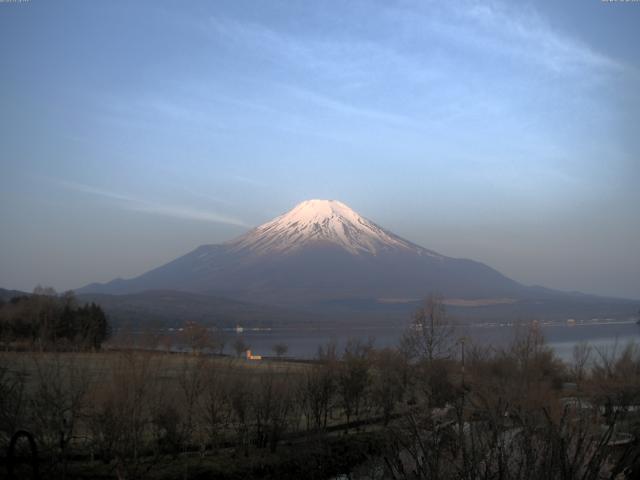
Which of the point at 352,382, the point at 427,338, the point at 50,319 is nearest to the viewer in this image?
the point at 352,382

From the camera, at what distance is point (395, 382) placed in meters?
23.9

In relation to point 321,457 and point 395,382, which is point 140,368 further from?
point 395,382

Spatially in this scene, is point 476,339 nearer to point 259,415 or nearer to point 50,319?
point 50,319

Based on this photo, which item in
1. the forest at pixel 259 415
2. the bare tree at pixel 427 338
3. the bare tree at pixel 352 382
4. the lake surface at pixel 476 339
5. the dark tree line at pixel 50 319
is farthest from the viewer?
the lake surface at pixel 476 339

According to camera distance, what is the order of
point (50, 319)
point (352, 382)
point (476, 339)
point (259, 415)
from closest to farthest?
point (259, 415) < point (352, 382) < point (50, 319) < point (476, 339)

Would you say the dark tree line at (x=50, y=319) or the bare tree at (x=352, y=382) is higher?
the dark tree line at (x=50, y=319)

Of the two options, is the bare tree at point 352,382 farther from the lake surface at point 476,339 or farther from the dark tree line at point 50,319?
the dark tree line at point 50,319

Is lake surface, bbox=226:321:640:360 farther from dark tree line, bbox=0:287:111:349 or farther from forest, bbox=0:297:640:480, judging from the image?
dark tree line, bbox=0:287:111:349

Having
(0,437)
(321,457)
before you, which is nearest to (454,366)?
(321,457)

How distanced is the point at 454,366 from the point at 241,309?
122 metres

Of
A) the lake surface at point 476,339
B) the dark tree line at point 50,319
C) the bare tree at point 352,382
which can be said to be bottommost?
the lake surface at point 476,339

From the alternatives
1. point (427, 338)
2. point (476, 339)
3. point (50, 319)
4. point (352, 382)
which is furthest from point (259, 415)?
point (476, 339)

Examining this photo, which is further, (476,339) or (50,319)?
(476,339)

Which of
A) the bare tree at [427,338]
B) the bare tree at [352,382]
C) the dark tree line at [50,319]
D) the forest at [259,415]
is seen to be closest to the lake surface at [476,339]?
the bare tree at [427,338]
